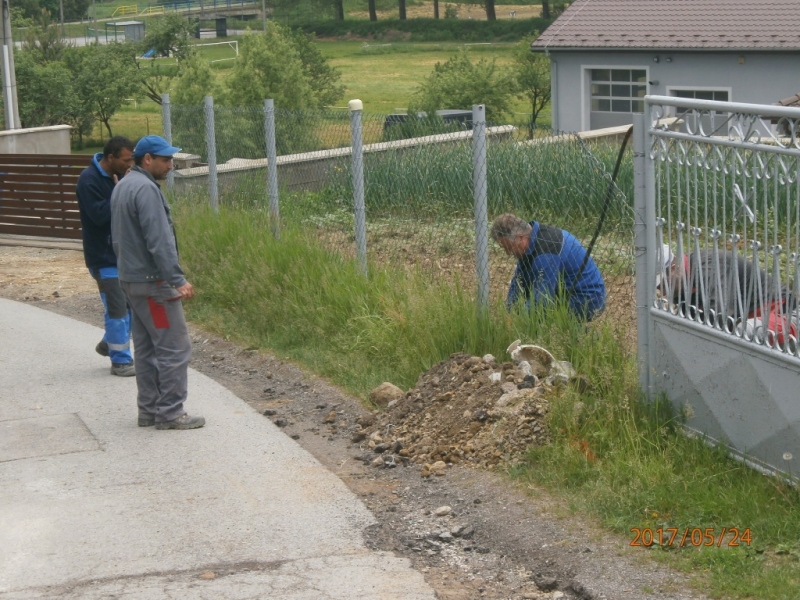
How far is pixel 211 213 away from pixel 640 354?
21.5 ft

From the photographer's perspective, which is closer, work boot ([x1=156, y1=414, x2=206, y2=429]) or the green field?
work boot ([x1=156, y1=414, x2=206, y2=429])

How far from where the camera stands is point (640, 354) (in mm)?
6562

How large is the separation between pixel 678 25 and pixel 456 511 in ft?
77.4

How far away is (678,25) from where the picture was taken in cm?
2728

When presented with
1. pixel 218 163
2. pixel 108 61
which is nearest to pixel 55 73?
pixel 108 61

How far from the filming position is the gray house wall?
2534 centimetres

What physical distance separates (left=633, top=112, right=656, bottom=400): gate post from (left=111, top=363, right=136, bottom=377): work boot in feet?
14.0

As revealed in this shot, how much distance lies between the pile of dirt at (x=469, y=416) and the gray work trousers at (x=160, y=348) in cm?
123

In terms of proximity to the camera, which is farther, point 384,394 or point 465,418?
point 384,394

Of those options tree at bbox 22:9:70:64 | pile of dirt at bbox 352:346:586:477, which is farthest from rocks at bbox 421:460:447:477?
tree at bbox 22:9:70:64

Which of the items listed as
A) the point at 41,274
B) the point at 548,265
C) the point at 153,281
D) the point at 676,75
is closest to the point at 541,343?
the point at 548,265

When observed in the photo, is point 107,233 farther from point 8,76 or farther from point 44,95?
point 44,95

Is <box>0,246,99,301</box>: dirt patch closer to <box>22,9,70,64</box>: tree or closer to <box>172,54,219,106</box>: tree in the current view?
<box>172,54,219,106</box>: tree
